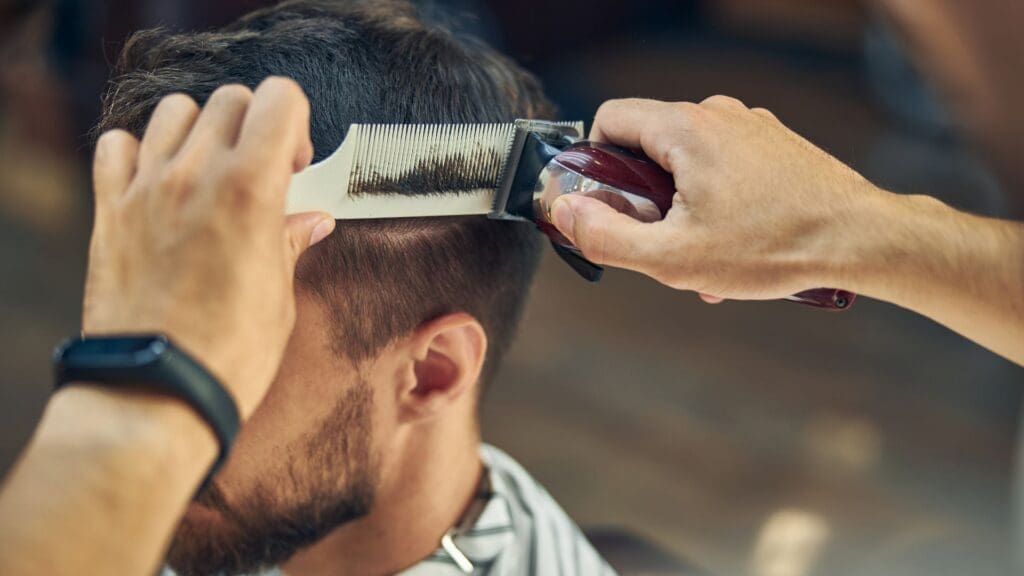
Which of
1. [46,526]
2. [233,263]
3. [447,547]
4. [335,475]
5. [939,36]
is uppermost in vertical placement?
[939,36]

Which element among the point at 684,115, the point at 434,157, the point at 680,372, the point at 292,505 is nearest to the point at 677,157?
the point at 684,115

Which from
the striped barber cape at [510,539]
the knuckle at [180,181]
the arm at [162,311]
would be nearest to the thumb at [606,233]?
the arm at [162,311]

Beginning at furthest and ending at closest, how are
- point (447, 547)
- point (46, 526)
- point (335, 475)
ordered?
1. point (447, 547)
2. point (335, 475)
3. point (46, 526)

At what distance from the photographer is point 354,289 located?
1456 millimetres

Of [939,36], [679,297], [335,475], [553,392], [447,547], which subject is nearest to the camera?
[939,36]

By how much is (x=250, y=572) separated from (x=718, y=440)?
169 cm

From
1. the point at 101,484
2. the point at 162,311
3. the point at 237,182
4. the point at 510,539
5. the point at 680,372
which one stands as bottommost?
the point at 680,372

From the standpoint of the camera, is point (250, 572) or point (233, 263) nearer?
point (233, 263)

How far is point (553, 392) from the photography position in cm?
290

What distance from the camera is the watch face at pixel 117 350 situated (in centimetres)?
87

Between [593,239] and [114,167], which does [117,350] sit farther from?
[593,239]

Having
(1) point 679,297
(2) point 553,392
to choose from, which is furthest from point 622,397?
(1) point 679,297

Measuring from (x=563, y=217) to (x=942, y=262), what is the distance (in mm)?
439

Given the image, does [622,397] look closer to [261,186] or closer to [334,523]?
[334,523]
